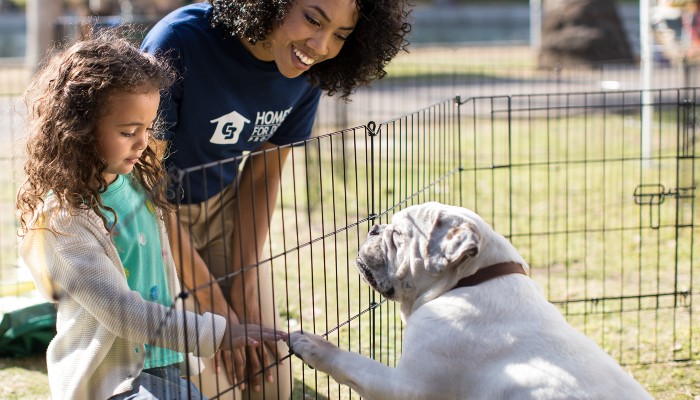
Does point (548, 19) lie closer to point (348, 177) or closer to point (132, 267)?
point (348, 177)

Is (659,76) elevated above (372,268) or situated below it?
above

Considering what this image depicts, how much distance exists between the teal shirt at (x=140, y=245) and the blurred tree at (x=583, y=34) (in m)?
14.3

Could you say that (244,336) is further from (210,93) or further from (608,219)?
(608,219)

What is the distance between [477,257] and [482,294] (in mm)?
118

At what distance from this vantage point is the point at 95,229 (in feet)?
8.96

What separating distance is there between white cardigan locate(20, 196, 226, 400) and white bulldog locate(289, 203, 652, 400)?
0.44 m

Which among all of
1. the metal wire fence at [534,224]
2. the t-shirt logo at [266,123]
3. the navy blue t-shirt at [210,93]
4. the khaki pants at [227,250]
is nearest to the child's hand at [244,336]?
the metal wire fence at [534,224]

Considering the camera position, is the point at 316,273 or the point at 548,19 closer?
the point at 316,273

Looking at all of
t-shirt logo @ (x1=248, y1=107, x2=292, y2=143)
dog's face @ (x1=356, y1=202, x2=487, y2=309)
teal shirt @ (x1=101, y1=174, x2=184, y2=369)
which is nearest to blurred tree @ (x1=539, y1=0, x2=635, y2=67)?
t-shirt logo @ (x1=248, y1=107, x2=292, y2=143)

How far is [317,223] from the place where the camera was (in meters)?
7.02

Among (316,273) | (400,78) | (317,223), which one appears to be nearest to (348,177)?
(317,223)

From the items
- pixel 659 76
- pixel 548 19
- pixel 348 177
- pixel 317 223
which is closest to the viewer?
pixel 317 223

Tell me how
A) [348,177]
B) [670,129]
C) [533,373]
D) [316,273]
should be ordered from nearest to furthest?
[533,373] → [316,273] → [348,177] → [670,129]

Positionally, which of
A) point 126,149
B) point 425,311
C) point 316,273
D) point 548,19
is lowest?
point 316,273
